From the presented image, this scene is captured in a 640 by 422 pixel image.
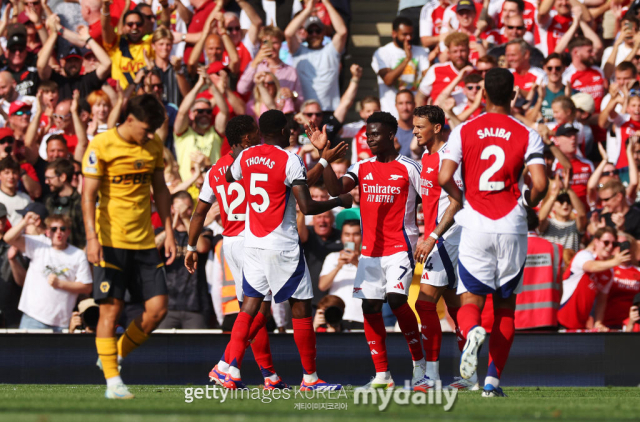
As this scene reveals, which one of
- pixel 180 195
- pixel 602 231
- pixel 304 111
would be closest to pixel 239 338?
pixel 180 195

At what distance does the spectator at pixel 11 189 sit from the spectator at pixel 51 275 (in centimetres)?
110

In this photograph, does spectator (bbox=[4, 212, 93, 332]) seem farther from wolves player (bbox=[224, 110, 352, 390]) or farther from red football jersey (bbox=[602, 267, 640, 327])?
red football jersey (bbox=[602, 267, 640, 327])

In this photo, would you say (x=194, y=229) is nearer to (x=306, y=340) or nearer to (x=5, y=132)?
(x=306, y=340)

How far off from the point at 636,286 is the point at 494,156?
16.8 ft

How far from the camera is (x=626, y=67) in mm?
A: 14227

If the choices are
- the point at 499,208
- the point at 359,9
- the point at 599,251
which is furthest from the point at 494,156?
the point at 359,9

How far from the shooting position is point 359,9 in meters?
17.5

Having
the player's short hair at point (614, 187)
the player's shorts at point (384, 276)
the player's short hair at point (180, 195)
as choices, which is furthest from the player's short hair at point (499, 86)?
the player's short hair at point (614, 187)

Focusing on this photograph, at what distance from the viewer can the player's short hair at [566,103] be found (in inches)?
532

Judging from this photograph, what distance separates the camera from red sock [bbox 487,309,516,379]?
23.1 ft

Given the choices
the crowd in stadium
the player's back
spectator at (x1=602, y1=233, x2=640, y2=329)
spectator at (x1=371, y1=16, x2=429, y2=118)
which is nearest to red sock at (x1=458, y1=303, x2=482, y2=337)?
the player's back

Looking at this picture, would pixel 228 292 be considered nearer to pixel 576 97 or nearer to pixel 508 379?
pixel 508 379

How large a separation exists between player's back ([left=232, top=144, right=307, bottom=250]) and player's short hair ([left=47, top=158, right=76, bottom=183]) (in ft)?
16.3

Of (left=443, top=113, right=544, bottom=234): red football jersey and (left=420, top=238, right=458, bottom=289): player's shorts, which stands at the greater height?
(left=443, top=113, right=544, bottom=234): red football jersey
